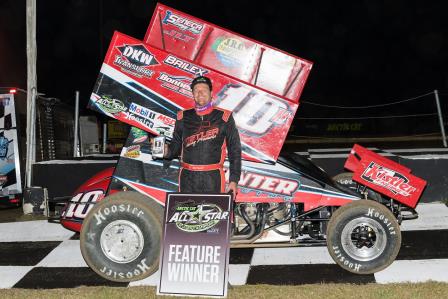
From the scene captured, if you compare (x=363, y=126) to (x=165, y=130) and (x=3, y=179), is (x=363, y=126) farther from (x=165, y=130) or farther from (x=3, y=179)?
(x=165, y=130)

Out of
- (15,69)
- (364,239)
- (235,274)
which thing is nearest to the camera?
(364,239)

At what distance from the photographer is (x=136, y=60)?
4.54 metres

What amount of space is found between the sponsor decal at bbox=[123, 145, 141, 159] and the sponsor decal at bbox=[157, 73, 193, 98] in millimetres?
655

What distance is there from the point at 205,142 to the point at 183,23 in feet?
5.31

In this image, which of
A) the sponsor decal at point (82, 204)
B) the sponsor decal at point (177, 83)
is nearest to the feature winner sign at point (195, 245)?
the sponsor decal at point (177, 83)

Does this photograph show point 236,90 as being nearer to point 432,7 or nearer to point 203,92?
point 203,92

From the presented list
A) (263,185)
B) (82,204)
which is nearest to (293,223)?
(263,185)

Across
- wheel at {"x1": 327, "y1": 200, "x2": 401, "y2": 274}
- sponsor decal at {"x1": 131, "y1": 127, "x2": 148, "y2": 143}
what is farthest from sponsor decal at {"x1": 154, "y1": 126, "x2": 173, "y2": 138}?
wheel at {"x1": 327, "y1": 200, "x2": 401, "y2": 274}

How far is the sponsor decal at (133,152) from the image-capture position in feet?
15.6

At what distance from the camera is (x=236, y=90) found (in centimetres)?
450

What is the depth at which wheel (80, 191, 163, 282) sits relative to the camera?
14.4 feet

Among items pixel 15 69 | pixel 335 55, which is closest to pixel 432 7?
pixel 335 55

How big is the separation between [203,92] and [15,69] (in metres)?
34.4

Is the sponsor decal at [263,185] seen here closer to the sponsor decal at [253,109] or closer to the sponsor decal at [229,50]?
the sponsor decal at [253,109]
